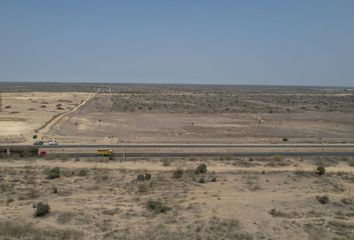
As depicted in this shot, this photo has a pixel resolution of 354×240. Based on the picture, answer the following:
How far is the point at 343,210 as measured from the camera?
23984 millimetres

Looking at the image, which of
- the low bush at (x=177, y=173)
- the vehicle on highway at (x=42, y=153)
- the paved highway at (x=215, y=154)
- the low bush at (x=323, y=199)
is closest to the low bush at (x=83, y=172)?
the low bush at (x=177, y=173)

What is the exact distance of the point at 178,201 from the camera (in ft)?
82.2

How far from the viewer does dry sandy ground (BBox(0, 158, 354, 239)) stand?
20.3 m

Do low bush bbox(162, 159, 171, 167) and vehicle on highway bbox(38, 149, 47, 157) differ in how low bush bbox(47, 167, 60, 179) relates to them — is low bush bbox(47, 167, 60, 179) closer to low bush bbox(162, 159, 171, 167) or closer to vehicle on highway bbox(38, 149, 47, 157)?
vehicle on highway bbox(38, 149, 47, 157)

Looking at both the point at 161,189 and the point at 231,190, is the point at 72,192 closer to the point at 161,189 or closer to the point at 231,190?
the point at 161,189

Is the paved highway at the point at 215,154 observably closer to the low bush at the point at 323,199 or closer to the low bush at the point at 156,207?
the low bush at the point at 323,199

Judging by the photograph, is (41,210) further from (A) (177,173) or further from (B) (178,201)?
(A) (177,173)

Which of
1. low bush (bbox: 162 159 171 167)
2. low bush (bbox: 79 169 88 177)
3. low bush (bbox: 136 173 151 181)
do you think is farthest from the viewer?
low bush (bbox: 162 159 171 167)

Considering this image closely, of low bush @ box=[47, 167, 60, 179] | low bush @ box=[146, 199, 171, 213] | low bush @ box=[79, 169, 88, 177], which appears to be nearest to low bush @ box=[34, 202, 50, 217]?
low bush @ box=[146, 199, 171, 213]

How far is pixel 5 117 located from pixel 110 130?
2610 centimetres

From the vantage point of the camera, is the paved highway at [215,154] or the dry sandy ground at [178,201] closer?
the dry sandy ground at [178,201]

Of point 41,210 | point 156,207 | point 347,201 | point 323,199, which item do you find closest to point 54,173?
point 41,210

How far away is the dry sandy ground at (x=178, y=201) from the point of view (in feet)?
66.5

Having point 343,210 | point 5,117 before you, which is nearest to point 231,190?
point 343,210
